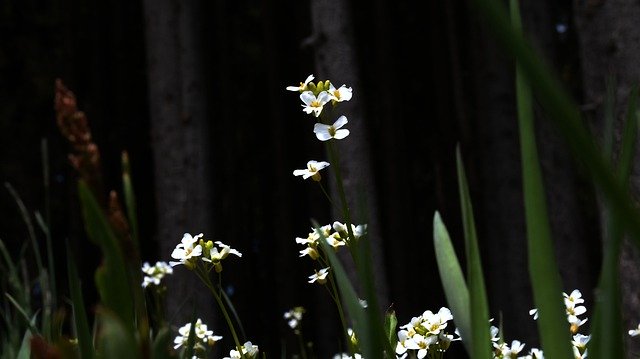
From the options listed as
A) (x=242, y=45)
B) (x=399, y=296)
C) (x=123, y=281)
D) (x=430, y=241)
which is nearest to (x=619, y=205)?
(x=123, y=281)

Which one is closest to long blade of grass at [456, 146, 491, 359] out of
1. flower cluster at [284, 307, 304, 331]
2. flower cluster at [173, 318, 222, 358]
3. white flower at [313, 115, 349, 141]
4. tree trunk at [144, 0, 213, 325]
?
white flower at [313, 115, 349, 141]

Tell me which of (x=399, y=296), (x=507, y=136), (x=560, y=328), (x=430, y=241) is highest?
(x=507, y=136)

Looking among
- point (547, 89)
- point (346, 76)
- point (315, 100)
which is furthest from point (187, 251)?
point (346, 76)

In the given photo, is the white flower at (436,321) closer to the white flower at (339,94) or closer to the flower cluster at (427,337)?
the flower cluster at (427,337)

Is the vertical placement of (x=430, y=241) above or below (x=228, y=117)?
below

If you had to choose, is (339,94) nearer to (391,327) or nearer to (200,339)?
(391,327)

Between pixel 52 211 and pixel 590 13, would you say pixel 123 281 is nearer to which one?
pixel 590 13
